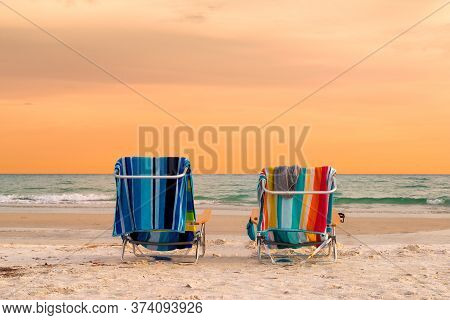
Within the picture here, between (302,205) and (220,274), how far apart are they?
1.22m

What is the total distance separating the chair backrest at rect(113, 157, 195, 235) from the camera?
6984mm

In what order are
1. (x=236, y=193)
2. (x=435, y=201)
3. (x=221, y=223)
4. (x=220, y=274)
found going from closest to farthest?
(x=220, y=274) < (x=221, y=223) < (x=435, y=201) < (x=236, y=193)

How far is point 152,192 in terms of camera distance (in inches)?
275

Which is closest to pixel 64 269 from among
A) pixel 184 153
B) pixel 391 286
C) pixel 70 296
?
pixel 70 296

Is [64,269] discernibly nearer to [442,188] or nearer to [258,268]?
[258,268]

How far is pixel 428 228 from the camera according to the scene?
14.0 meters

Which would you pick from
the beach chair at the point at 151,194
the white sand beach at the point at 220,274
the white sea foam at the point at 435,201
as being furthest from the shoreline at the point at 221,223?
the white sea foam at the point at 435,201

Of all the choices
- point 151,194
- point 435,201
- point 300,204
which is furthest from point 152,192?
point 435,201

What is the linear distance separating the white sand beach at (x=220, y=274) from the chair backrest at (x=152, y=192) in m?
0.49

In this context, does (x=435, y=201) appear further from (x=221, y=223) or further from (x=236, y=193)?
(x=221, y=223)

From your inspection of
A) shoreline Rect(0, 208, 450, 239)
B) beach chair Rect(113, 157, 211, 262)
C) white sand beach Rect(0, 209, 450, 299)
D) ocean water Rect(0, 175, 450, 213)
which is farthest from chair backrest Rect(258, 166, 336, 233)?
ocean water Rect(0, 175, 450, 213)

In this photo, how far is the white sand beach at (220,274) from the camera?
5457 mm

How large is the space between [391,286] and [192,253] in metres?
3.24

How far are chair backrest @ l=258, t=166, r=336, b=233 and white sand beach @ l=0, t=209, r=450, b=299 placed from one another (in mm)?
469
